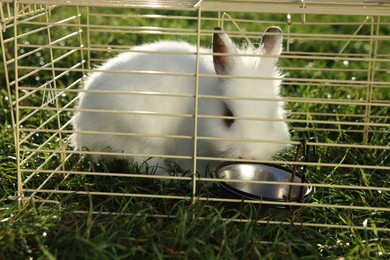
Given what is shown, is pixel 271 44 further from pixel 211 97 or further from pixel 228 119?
pixel 211 97

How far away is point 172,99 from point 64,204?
2.89 feet

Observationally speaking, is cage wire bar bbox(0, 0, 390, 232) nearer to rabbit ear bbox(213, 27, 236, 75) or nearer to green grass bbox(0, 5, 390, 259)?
green grass bbox(0, 5, 390, 259)

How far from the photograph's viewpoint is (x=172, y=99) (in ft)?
10.9

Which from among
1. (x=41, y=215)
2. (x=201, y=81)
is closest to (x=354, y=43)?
(x=201, y=81)

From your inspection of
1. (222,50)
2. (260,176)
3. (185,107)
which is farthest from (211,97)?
(260,176)

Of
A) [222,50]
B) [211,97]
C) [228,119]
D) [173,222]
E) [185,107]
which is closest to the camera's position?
[173,222]

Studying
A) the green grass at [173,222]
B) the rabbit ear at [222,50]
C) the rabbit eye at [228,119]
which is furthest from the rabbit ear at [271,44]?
the green grass at [173,222]

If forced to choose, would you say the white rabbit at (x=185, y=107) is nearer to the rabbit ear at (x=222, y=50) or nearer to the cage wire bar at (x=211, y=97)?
the rabbit ear at (x=222, y=50)

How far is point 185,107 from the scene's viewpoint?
3373mm

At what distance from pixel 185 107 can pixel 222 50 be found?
45 cm

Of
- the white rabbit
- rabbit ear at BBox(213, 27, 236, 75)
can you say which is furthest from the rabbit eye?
rabbit ear at BBox(213, 27, 236, 75)

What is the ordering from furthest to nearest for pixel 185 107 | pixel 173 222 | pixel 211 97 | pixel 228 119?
pixel 185 107 < pixel 228 119 < pixel 211 97 < pixel 173 222

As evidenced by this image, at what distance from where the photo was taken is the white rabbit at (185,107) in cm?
315

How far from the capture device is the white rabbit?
3154 mm
